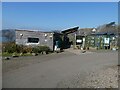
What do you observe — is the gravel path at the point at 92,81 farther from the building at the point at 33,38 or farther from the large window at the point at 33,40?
the large window at the point at 33,40

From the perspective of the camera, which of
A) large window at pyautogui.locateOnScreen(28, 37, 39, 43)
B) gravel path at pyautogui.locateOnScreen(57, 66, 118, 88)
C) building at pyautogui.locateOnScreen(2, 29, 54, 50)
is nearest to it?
gravel path at pyautogui.locateOnScreen(57, 66, 118, 88)

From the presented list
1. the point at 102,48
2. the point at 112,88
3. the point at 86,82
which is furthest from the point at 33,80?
the point at 102,48

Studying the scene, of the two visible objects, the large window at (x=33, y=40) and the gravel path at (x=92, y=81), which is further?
the large window at (x=33, y=40)

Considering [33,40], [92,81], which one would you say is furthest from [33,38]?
[92,81]

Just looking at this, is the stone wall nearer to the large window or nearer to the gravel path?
the large window

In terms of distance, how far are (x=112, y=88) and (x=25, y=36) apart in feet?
64.6

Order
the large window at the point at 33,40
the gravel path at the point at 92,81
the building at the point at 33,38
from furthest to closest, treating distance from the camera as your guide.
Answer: the large window at the point at 33,40 < the building at the point at 33,38 < the gravel path at the point at 92,81

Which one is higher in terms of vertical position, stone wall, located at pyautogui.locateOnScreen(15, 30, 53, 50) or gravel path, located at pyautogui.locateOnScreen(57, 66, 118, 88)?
stone wall, located at pyautogui.locateOnScreen(15, 30, 53, 50)

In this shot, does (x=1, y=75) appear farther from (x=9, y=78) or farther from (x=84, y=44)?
(x=84, y=44)

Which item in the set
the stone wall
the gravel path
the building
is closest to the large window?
the building

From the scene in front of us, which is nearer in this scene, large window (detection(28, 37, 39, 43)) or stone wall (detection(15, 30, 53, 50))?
stone wall (detection(15, 30, 53, 50))

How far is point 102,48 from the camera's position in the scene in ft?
106

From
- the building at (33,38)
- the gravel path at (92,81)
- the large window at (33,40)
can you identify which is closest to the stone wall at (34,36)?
the building at (33,38)

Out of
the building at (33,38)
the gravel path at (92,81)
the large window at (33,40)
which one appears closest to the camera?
the gravel path at (92,81)
